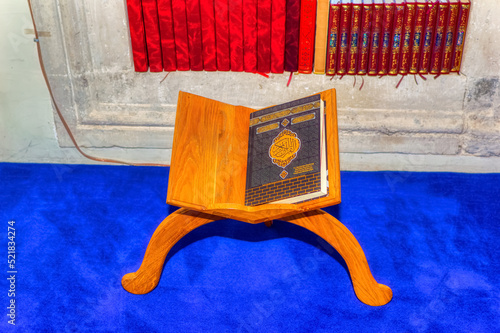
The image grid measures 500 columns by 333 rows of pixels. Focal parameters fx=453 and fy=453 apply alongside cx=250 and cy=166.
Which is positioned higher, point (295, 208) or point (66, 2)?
point (66, 2)

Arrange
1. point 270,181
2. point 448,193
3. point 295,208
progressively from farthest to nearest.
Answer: point 448,193 < point 270,181 < point 295,208

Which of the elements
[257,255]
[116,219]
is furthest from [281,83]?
[116,219]

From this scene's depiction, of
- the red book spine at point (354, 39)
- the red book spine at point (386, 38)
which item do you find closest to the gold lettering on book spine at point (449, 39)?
the red book spine at point (386, 38)

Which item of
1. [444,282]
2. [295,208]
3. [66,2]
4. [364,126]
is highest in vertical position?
[66,2]

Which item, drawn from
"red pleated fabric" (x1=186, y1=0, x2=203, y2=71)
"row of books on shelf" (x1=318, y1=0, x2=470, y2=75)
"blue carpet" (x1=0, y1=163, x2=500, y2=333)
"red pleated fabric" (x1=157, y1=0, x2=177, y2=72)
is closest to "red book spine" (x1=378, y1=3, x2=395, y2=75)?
"row of books on shelf" (x1=318, y1=0, x2=470, y2=75)

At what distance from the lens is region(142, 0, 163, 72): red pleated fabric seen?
208cm

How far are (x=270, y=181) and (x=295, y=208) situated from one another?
19cm

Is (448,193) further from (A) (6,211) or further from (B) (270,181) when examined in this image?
(A) (6,211)

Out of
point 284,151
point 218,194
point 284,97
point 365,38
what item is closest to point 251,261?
point 218,194

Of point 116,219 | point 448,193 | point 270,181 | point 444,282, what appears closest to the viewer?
point 270,181

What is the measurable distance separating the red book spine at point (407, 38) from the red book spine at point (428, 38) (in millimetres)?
62

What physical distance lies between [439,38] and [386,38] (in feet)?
0.79

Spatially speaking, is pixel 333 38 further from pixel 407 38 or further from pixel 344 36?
pixel 407 38

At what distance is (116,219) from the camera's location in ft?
6.79
